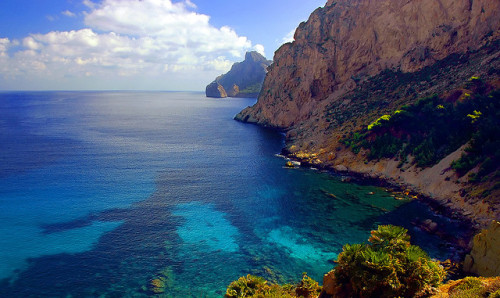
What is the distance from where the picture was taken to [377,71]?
10200 centimetres

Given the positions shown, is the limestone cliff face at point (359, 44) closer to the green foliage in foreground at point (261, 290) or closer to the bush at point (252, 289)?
the green foliage in foreground at point (261, 290)

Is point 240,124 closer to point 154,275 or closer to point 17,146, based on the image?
point 17,146

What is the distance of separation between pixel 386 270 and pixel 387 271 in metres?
0.09

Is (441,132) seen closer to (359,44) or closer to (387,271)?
(359,44)

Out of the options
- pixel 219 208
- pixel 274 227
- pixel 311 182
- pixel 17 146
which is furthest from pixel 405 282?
pixel 17 146

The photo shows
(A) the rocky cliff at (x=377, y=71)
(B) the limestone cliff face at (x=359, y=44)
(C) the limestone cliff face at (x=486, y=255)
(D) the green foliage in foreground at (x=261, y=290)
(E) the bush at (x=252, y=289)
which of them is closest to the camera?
(D) the green foliage in foreground at (x=261, y=290)

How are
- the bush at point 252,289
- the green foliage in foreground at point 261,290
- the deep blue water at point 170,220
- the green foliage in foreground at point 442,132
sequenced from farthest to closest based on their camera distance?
1. the green foliage in foreground at point 442,132
2. the deep blue water at point 170,220
3. the bush at point 252,289
4. the green foliage in foreground at point 261,290

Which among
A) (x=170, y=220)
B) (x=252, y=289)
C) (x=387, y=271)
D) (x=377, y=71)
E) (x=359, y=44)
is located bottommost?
(x=170, y=220)

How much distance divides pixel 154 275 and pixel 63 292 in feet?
29.7

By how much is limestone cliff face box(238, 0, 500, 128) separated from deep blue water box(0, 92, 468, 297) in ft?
141

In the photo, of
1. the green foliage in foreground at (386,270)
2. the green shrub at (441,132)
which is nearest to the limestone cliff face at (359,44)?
the green shrub at (441,132)

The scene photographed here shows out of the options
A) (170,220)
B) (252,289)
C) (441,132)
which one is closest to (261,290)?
(252,289)

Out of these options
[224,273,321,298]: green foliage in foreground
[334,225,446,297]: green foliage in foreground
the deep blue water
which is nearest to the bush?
[224,273,321,298]: green foliage in foreground

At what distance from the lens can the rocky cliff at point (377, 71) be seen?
2665 inches
